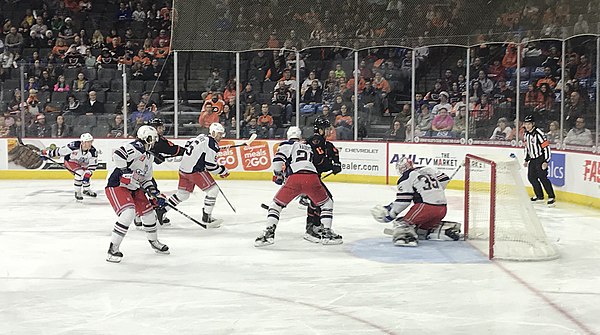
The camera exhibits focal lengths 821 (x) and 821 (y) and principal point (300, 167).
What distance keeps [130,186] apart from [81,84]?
26.4ft

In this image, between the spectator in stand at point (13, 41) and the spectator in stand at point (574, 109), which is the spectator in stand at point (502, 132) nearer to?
the spectator in stand at point (574, 109)

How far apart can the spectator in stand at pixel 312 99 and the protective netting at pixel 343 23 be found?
810mm

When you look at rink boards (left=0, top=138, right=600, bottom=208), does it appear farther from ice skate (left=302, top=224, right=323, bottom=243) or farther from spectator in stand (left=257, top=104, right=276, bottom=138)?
ice skate (left=302, top=224, right=323, bottom=243)

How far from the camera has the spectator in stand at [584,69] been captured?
11031mm

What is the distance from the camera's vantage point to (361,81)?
1362 cm

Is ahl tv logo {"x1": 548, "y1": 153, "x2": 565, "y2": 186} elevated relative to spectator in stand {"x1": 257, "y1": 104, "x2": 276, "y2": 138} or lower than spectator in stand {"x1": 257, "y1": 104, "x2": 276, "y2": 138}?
lower

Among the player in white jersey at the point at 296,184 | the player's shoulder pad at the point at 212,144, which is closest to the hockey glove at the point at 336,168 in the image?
the player in white jersey at the point at 296,184

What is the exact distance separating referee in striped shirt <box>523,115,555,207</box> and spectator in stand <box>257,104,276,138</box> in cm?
462

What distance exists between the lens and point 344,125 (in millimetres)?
13742

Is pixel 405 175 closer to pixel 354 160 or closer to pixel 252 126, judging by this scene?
pixel 354 160

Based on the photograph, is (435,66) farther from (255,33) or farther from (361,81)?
(255,33)

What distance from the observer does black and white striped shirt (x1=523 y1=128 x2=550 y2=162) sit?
35.9 feet

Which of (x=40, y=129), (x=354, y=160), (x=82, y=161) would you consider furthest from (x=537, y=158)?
(x=40, y=129)

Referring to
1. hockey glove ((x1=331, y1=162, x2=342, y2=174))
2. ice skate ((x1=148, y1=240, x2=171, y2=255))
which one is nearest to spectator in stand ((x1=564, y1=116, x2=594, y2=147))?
hockey glove ((x1=331, y1=162, x2=342, y2=174))
